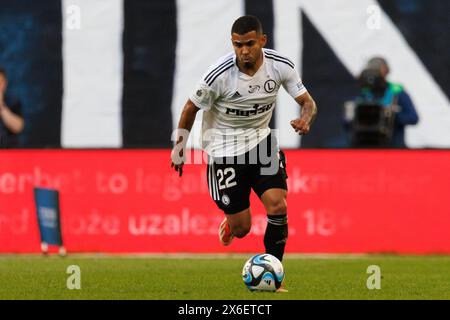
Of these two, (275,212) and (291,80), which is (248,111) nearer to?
(291,80)

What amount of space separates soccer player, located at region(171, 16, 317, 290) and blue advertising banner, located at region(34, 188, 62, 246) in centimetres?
529

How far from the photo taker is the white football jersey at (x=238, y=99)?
37.3 ft

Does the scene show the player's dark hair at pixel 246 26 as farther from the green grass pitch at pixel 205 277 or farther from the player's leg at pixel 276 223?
the green grass pitch at pixel 205 277

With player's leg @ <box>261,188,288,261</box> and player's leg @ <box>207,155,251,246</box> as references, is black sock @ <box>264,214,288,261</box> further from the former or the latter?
player's leg @ <box>207,155,251,246</box>

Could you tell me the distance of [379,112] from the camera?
1755cm

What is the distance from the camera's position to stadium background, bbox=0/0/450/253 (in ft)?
57.0

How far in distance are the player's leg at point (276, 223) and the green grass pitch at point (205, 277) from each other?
41 cm

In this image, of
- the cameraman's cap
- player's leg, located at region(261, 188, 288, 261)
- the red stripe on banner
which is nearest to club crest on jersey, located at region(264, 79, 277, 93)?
player's leg, located at region(261, 188, 288, 261)

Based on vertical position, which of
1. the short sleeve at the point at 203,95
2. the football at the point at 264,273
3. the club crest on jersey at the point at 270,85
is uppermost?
the club crest on jersey at the point at 270,85

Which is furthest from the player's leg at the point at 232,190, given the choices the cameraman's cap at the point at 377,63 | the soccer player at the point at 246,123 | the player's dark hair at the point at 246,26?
the cameraman's cap at the point at 377,63

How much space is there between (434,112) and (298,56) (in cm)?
218

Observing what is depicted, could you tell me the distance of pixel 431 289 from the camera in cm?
1141

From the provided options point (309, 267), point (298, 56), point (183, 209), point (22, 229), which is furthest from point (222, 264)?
point (298, 56)
